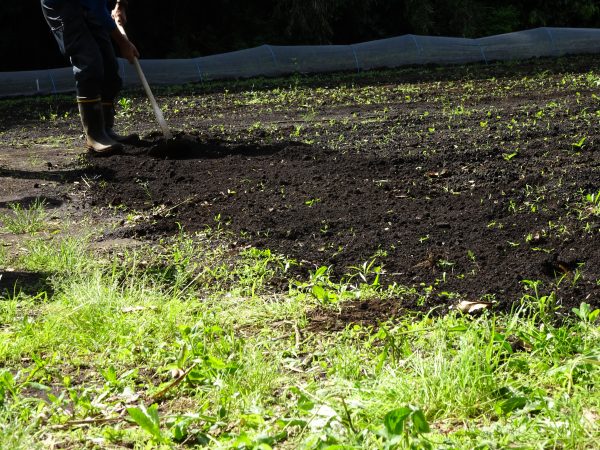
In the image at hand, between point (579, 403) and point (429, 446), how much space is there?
512 millimetres

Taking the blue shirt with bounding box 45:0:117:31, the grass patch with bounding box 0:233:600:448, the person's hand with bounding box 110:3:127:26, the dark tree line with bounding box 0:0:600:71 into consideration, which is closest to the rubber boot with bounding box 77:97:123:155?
the blue shirt with bounding box 45:0:117:31

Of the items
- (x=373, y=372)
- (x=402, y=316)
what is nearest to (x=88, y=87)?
(x=402, y=316)

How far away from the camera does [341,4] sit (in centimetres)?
1524

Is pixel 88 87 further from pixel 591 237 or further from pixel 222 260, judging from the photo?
pixel 591 237

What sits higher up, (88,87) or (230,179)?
(88,87)

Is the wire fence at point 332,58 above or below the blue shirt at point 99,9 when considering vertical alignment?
below

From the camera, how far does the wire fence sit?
12.5 m

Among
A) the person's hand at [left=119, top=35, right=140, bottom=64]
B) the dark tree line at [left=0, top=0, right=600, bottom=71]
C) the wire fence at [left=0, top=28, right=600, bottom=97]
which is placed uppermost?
the person's hand at [left=119, top=35, right=140, bottom=64]

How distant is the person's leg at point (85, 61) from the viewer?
286 inches

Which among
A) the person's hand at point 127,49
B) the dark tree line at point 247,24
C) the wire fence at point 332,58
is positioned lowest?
the wire fence at point 332,58

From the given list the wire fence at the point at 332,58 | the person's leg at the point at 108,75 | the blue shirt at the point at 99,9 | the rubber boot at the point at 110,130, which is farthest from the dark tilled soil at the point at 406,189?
the wire fence at the point at 332,58

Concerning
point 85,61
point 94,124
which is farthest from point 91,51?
point 94,124

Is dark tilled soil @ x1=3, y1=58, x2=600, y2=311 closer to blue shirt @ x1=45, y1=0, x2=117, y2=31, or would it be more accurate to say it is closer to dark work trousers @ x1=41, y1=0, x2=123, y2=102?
dark work trousers @ x1=41, y1=0, x2=123, y2=102

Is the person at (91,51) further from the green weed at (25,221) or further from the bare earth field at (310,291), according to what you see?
the green weed at (25,221)
